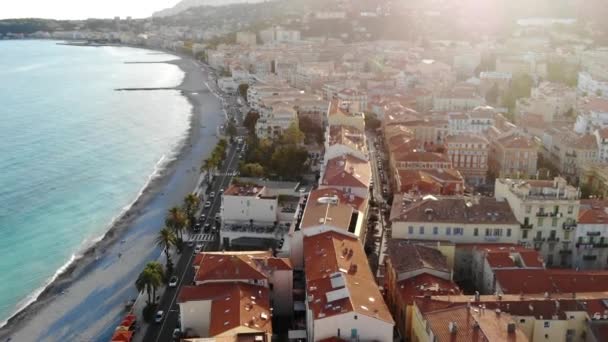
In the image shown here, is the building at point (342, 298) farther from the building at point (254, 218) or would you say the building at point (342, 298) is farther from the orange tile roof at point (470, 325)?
the building at point (254, 218)

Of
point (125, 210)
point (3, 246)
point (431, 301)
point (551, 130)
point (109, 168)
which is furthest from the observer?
point (109, 168)

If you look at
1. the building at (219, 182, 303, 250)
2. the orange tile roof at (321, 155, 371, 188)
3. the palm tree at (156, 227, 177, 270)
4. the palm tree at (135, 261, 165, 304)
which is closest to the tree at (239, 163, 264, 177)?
the building at (219, 182, 303, 250)

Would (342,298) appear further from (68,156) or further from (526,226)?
(68,156)

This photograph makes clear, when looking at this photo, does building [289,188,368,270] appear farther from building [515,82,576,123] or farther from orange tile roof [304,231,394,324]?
building [515,82,576,123]

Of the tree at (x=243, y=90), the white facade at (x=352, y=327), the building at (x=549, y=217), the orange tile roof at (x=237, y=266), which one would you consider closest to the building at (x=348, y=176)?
the building at (x=549, y=217)

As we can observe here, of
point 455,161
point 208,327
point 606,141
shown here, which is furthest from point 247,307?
point 606,141

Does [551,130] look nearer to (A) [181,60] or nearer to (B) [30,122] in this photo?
(B) [30,122]
